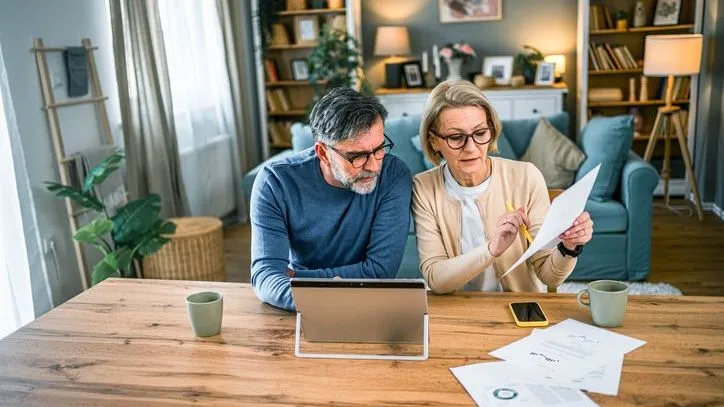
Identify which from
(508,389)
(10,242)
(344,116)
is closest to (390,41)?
(10,242)

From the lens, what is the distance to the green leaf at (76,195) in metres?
3.13

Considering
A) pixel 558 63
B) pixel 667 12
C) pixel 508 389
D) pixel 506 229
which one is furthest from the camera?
pixel 558 63

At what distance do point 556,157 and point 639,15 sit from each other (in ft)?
7.05

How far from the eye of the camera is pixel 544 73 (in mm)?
5672

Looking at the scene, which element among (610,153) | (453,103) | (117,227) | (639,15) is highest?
(639,15)

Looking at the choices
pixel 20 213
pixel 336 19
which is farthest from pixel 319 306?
pixel 336 19

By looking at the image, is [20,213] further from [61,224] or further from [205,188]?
[205,188]

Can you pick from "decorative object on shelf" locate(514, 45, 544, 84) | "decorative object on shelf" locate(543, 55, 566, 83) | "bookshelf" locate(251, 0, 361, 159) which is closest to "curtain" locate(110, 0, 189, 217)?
"bookshelf" locate(251, 0, 361, 159)

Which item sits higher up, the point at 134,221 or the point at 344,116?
the point at 344,116

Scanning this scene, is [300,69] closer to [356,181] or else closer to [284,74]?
[284,74]

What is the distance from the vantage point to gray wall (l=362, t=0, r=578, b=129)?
231 inches

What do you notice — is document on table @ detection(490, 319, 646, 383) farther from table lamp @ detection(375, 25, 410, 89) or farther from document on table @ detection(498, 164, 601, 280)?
table lamp @ detection(375, 25, 410, 89)

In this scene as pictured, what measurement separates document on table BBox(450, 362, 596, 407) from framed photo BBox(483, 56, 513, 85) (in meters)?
4.81

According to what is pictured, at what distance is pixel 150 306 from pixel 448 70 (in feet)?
15.5
